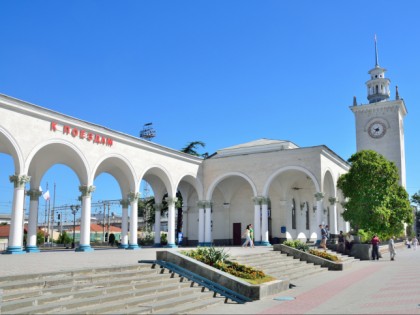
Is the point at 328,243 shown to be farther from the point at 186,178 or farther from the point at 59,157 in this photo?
the point at 59,157

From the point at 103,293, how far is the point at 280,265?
965 cm

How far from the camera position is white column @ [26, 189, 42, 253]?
22.6 metres

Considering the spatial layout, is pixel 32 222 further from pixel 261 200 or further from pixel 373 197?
pixel 373 197

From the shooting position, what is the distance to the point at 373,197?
2756 cm

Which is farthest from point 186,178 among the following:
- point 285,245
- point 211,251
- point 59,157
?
point 211,251

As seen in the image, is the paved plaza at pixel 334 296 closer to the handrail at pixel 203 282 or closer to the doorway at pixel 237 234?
the handrail at pixel 203 282

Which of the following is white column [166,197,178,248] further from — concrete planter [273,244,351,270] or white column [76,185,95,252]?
concrete planter [273,244,351,270]

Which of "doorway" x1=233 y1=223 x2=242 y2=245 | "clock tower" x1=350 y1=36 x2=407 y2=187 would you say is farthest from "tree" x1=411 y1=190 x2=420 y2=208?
"doorway" x1=233 y1=223 x2=242 y2=245

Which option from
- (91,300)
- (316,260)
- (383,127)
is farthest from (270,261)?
(383,127)

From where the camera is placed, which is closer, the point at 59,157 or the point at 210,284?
the point at 210,284

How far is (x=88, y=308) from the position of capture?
27.8 feet

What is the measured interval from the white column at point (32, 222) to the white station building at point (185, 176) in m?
0.05

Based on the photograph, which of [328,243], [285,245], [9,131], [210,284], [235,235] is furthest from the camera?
[235,235]

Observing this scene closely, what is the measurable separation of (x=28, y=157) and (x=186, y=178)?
1486 cm
